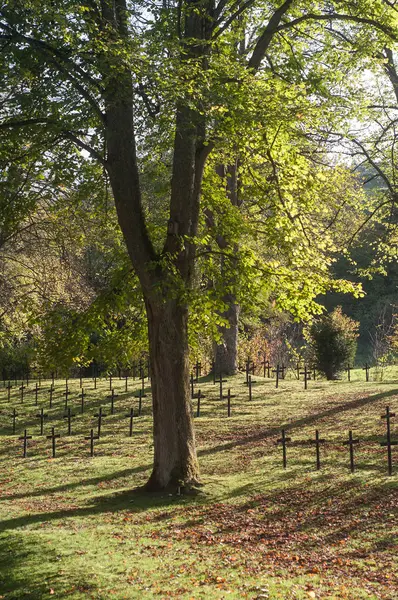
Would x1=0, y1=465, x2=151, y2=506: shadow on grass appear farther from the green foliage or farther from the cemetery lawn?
the green foliage

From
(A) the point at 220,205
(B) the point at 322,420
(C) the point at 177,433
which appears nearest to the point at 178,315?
(C) the point at 177,433

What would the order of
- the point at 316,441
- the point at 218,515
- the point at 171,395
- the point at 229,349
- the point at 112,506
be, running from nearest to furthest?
the point at 218,515 < the point at 112,506 < the point at 171,395 < the point at 316,441 < the point at 229,349

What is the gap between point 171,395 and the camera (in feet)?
36.4

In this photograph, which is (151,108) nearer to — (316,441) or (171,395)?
(171,395)

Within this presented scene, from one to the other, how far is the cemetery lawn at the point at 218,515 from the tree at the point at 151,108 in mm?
1402

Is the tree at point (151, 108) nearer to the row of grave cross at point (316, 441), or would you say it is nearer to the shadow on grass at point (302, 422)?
the row of grave cross at point (316, 441)

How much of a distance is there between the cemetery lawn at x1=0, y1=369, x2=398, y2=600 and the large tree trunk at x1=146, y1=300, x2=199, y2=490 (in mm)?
418

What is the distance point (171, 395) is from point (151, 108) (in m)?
4.85

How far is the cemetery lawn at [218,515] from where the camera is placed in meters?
7.09

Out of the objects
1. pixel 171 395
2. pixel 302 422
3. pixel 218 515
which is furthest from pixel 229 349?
pixel 218 515

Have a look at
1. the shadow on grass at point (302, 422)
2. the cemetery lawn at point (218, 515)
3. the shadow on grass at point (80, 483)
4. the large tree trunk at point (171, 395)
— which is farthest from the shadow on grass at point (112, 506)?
the shadow on grass at point (302, 422)

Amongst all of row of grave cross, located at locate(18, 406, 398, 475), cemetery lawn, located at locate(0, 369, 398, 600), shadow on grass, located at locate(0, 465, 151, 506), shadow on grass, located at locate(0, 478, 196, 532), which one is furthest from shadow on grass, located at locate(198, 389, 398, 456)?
shadow on grass, located at locate(0, 478, 196, 532)

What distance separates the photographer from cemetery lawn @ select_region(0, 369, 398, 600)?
279 inches

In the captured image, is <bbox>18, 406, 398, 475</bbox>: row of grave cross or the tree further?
<bbox>18, 406, 398, 475</bbox>: row of grave cross
